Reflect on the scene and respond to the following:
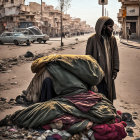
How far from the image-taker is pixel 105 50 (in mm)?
4277

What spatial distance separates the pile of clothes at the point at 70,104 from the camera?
2.97 meters

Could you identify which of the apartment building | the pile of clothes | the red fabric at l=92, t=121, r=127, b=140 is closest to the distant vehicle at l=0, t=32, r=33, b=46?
the pile of clothes

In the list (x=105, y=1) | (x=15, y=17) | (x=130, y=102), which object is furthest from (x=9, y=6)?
(x=130, y=102)

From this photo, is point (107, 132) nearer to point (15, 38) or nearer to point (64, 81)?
point (64, 81)

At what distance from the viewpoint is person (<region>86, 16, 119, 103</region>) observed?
422cm

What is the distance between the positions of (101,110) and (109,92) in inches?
49.2

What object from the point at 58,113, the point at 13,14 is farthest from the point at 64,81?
the point at 13,14

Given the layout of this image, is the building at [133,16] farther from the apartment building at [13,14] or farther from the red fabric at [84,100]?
the red fabric at [84,100]

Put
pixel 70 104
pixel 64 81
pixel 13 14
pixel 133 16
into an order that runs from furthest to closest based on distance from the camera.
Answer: pixel 13 14
pixel 133 16
pixel 64 81
pixel 70 104

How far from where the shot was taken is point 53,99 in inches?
126

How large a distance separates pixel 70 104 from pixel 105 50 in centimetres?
153

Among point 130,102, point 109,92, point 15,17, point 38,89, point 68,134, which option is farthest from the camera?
point 15,17

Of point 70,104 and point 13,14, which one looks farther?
point 13,14

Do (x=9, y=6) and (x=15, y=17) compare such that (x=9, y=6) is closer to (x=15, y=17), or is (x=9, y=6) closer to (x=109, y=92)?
(x=15, y=17)
